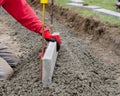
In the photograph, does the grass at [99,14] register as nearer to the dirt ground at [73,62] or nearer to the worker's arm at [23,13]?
the dirt ground at [73,62]

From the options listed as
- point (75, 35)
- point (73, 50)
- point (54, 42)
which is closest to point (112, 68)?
point (73, 50)

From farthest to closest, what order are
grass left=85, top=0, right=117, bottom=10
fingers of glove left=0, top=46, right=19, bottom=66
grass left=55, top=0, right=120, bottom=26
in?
grass left=85, top=0, right=117, bottom=10
grass left=55, top=0, right=120, bottom=26
fingers of glove left=0, top=46, right=19, bottom=66

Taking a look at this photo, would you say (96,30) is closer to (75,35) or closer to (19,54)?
(75,35)

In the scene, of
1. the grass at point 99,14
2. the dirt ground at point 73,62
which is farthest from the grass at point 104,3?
the dirt ground at point 73,62

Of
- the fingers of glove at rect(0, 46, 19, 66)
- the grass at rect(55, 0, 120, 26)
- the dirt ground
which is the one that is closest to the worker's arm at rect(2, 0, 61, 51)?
the dirt ground

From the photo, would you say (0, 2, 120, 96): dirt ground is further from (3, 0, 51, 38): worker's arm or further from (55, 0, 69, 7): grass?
(55, 0, 69, 7): grass

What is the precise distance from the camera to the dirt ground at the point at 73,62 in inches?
180

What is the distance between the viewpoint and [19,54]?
704 centimetres

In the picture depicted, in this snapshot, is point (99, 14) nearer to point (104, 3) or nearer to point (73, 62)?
point (104, 3)

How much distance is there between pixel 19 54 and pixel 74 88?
8.69 feet

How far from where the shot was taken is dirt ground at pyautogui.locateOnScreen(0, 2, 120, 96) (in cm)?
456

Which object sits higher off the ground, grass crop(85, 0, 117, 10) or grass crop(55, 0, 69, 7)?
grass crop(85, 0, 117, 10)

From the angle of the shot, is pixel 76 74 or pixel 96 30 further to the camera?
pixel 96 30

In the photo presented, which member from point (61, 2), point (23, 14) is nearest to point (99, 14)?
point (61, 2)
